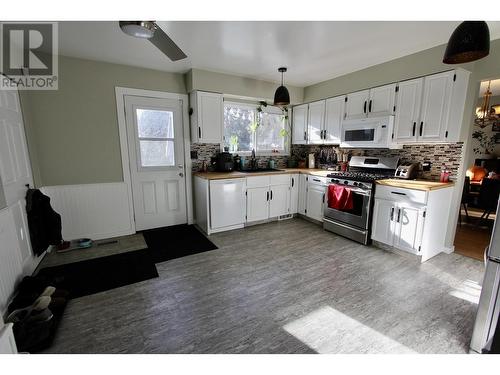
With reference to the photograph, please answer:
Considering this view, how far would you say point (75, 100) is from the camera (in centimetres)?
304

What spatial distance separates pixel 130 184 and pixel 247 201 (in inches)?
72.9

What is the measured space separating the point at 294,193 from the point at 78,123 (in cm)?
352

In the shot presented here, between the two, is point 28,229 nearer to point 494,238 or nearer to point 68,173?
point 68,173

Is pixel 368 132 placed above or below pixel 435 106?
below

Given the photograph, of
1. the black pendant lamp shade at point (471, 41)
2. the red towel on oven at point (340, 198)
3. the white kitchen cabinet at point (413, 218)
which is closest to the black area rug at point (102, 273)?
the red towel on oven at point (340, 198)

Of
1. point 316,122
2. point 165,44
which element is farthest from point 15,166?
point 316,122

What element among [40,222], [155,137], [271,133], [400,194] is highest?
[271,133]

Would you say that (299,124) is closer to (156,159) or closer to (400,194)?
(400,194)

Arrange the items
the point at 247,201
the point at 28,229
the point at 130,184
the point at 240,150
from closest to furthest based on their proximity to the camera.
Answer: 1. the point at 28,229
2. the point at 130,184
3. the point at 247,201
4. the point at 240,150

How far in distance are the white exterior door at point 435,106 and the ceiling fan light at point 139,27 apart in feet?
10.2

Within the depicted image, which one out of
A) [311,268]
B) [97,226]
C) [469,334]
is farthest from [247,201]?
[469,334]

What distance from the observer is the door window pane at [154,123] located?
139 inches

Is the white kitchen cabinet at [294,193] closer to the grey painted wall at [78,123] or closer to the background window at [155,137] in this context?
the background window at [155,137]

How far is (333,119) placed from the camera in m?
3.94
